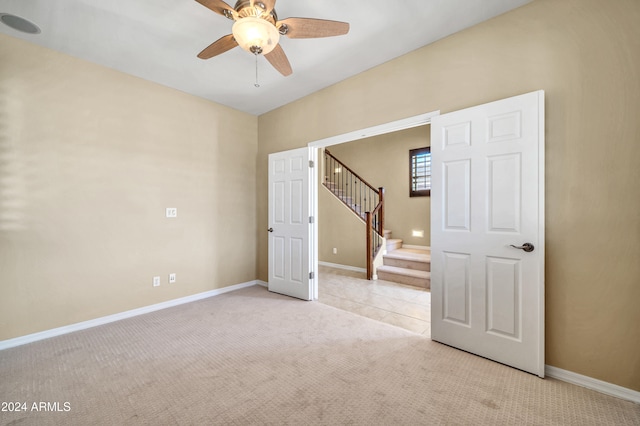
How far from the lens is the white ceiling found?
2.09 metres

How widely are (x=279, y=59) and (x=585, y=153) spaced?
2.42 meters

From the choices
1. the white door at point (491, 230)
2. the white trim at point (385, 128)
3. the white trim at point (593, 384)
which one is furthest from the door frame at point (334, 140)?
the white trim at point (593, 384)

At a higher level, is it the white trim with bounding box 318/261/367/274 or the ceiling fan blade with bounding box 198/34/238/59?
the ceiling fan blade with bounding box 198/34/238/59

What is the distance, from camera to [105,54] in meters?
2.71

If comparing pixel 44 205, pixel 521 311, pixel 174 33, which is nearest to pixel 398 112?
pixel 521 311

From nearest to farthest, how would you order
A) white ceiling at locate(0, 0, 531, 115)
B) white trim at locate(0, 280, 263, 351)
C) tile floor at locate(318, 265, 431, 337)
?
white ceiling at locate(0, 0, 531, 115), white trim at locate(0, 280, 263, 351), tile floor at locate(318, 265, 431, 337)

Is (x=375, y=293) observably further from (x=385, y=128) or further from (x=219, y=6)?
(x=219, y=6)

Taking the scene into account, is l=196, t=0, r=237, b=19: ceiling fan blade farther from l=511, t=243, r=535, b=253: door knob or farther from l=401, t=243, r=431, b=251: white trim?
l=401, t=243, r=431, b=251: white trim

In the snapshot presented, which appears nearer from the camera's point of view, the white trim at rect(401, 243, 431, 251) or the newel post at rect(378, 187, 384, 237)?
the newel post at rect(378, 187, 384, 237)

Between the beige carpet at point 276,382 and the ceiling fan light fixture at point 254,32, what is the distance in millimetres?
2375

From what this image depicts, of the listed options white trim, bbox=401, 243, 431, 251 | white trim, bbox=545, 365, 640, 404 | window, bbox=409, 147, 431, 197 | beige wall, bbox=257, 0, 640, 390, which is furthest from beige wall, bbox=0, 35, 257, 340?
window, bbox=409, 147, 431, 197

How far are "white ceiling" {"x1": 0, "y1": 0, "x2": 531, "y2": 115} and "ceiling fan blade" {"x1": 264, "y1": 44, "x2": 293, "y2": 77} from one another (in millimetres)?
392

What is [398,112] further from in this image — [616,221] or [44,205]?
[44,205]

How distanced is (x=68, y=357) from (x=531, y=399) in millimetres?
3631
